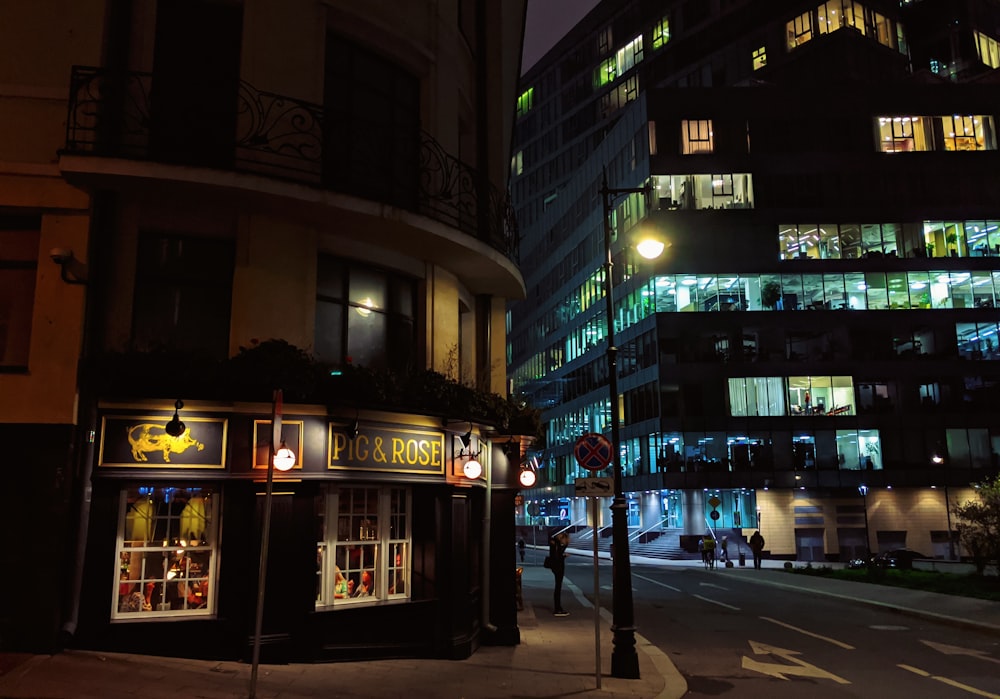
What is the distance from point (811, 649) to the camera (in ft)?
47.6

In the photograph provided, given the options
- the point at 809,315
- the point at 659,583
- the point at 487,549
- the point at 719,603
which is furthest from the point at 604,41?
the point at 487,549

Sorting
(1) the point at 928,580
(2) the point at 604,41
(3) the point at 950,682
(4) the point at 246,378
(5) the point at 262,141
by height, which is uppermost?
(2) the point at 604,41

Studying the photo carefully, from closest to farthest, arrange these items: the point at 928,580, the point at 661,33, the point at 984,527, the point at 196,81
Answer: the point at 196,81 < the point at 984,527 < the point at 928,580 < the point at 661,33

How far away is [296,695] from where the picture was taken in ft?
28.6

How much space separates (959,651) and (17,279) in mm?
16582

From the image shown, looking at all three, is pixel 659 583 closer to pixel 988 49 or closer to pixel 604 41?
pixel 604 41

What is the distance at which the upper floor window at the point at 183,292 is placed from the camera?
411 inches

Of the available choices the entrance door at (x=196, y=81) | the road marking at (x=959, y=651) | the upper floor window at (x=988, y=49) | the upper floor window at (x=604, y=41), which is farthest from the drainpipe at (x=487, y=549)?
the upper floor window at (x=988, y=49)

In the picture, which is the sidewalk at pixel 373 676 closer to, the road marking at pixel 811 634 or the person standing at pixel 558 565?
the person standing at pixel 558 565

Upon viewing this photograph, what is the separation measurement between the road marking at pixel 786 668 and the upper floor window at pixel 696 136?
4918 cm

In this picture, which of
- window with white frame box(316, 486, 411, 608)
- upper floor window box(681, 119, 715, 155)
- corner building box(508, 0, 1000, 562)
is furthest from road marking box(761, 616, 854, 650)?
upper floor window box(681, 119, 715, 155)

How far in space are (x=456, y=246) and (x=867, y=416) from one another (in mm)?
49115

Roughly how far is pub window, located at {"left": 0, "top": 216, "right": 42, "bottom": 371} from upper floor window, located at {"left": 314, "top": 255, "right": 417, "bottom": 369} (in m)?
3.68

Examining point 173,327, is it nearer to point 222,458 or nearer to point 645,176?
point 222,458
